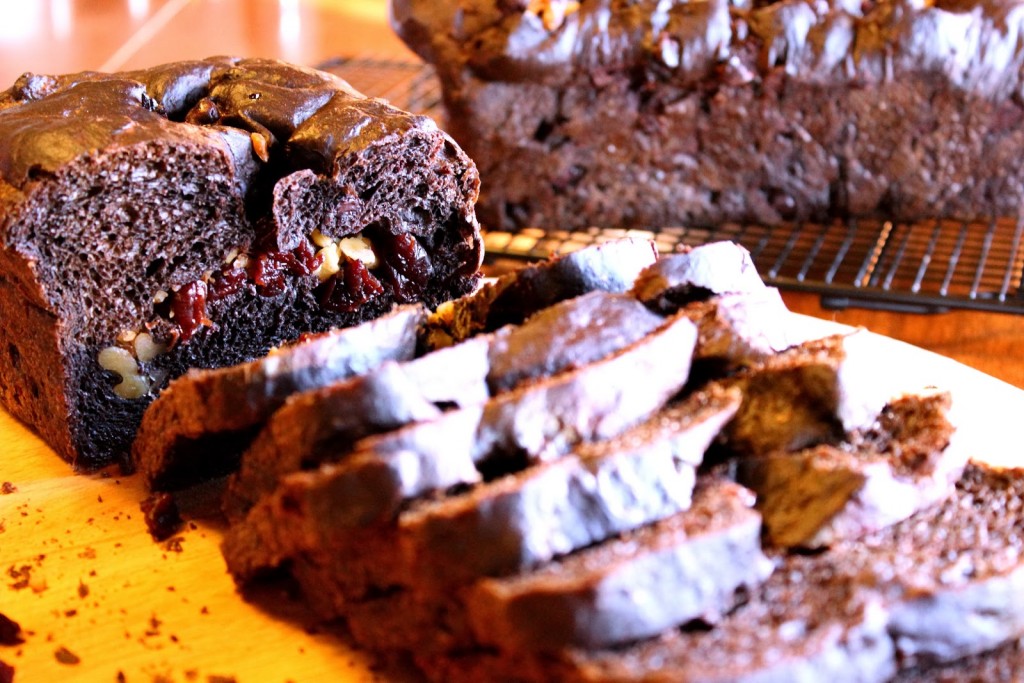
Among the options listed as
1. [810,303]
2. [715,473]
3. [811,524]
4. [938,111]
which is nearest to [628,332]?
[715,473]

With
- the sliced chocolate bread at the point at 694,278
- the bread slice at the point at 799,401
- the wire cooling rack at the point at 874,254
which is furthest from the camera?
the wire cooling rack at the point at 874,254

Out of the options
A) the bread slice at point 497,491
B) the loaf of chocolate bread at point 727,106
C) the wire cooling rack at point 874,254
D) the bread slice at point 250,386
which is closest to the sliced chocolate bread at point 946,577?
the bread slice at point 497,491

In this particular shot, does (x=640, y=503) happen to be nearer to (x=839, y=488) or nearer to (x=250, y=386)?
(x=839, y=488)

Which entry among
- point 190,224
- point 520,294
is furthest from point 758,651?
point 190,224

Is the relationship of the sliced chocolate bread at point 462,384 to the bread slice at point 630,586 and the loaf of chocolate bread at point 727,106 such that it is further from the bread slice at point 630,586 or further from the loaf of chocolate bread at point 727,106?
the loaf of chocolate bread at point 727,106

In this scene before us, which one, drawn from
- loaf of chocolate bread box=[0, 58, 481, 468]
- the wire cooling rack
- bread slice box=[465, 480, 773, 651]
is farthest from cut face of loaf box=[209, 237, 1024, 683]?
the wire cooling rack

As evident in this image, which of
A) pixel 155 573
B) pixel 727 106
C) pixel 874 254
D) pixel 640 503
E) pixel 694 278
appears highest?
pixel 694 278

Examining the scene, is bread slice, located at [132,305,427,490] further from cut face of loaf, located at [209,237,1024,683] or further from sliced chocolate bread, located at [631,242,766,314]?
sliced chocolate bread, located at [631,242,766,314]
